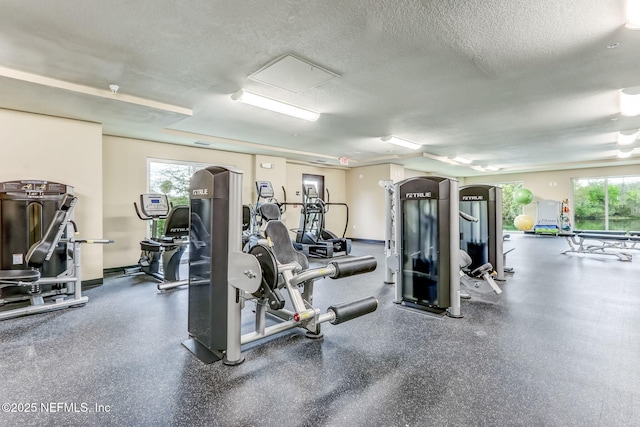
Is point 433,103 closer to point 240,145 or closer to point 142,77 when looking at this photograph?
point 142,77

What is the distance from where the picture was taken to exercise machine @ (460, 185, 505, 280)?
474 centimetres

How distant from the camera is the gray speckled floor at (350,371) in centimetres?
174

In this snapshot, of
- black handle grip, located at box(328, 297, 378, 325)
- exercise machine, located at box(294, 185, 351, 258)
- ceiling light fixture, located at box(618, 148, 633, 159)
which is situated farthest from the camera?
ceiling light fixture, located at box(618, 148, 633, 159)

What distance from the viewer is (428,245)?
3551mm

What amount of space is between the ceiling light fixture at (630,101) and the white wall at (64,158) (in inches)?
275

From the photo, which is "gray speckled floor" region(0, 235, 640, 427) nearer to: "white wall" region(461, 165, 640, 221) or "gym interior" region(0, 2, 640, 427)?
"gym interior" region(0, 2, 640, 427)

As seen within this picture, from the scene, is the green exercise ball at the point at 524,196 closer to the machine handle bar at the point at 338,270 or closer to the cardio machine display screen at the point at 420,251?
the cardio machine display screen at the point at 420,251

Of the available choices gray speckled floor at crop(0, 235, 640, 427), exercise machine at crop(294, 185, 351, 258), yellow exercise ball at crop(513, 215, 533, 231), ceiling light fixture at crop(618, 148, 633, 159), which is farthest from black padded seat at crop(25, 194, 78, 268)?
yellow exercise ball at crop(513, 215, 533, 231)

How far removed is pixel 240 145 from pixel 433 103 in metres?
3.96

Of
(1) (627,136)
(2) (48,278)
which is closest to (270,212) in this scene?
(2) (48,278)

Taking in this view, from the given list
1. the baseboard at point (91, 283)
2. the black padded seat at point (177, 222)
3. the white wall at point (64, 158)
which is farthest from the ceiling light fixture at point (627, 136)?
the baseboard at point (91, 283)

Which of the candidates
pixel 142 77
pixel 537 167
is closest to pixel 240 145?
pixel 142 77

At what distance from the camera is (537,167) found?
1075 centimetres

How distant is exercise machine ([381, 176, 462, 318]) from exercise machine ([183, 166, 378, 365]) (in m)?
1.20
